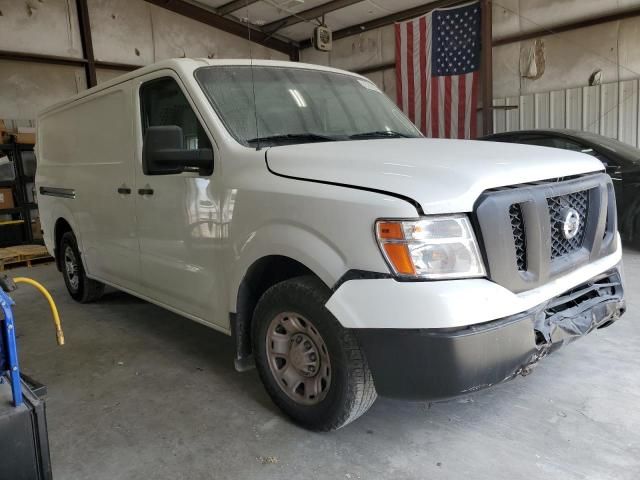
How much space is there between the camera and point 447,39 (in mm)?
10438

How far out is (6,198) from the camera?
28.5 feet

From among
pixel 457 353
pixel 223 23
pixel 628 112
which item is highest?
pixel 223 23

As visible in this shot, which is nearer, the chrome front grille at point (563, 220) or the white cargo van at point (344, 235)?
the white cargo van at point (344, 235)

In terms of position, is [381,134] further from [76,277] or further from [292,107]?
[76,277]

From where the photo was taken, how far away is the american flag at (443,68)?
10289 mm

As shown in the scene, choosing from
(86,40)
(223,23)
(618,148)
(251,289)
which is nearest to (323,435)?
(251,289)

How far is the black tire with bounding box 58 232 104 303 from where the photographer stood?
4.78 m

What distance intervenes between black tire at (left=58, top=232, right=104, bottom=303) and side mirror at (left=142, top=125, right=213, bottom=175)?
94.7 inches

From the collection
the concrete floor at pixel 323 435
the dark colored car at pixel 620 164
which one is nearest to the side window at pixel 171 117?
the concrete floor at pixel 323 435

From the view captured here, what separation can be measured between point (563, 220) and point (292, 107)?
1535 mm

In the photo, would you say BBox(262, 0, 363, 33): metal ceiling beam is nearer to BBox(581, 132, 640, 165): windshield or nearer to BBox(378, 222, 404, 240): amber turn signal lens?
BBox(581, 132, 640, 165): windshield

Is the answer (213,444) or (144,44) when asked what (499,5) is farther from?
(213,444)

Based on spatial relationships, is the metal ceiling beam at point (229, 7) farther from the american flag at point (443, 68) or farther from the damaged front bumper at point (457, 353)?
the damaged front bumper at point (457, 353)

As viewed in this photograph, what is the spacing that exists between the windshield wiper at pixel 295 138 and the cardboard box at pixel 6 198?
7.70m
